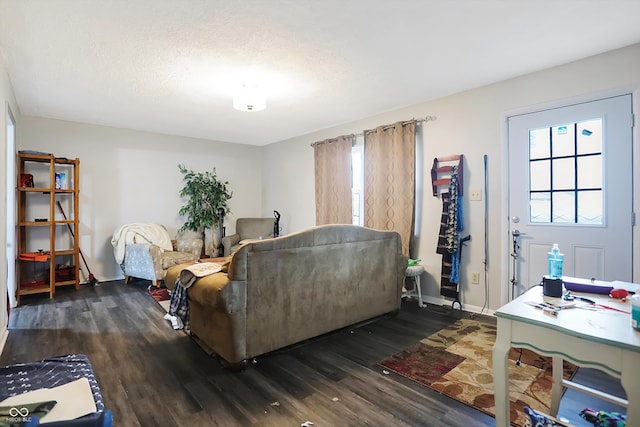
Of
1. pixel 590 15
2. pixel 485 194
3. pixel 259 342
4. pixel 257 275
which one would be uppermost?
pixel 590 15

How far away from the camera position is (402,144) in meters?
3.92

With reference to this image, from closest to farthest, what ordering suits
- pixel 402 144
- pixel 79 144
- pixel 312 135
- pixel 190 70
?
pixel 190 70
pixel 402 144
pixel 79 144
pixel 312 135

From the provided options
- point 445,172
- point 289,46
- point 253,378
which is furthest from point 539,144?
point 253,378

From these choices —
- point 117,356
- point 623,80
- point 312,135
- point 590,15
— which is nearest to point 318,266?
point 117,356

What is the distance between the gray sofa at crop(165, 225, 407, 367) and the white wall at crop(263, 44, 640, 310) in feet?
3.33

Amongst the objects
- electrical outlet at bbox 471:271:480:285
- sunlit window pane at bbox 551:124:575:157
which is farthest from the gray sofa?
sunlit window pane at bbox 551:124:575:157

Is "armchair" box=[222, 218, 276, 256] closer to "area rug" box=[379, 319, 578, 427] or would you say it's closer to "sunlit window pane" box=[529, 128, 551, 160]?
"area rug" box=[379, 319, 578, 427]

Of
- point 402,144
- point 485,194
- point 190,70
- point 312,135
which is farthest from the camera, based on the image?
point 312,135

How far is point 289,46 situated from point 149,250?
10.8 ft

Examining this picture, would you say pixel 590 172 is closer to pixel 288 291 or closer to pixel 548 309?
pixel 548 309

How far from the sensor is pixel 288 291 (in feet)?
7.71

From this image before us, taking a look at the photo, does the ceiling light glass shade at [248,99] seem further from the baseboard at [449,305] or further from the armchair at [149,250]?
the baseboard at [449,305]

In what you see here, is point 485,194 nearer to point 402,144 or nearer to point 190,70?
point 402,144

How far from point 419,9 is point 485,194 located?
79.4 inches
